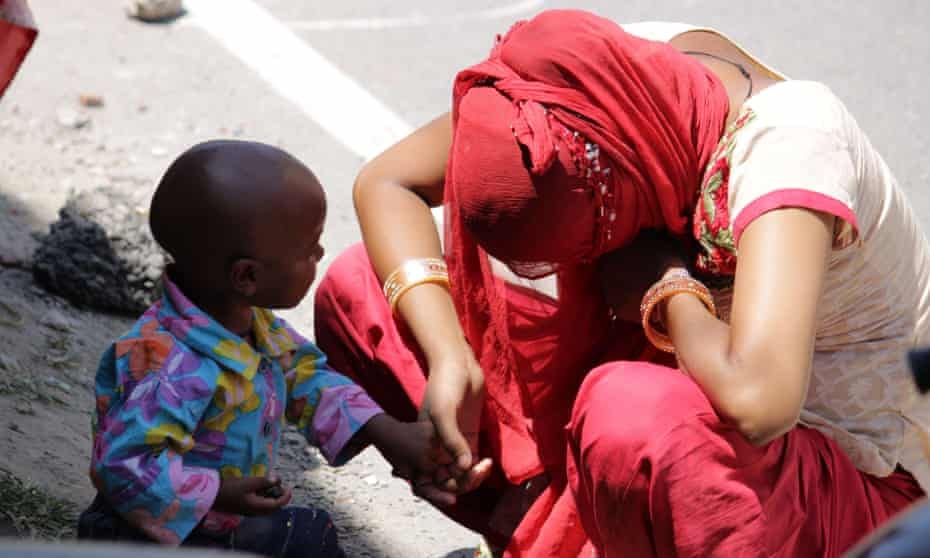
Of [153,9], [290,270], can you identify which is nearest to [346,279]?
[290,270]

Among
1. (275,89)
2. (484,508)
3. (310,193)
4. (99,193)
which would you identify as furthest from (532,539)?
(275,89)

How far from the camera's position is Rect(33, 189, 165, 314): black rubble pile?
12.1ft

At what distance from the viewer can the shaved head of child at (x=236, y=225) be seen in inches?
98.3

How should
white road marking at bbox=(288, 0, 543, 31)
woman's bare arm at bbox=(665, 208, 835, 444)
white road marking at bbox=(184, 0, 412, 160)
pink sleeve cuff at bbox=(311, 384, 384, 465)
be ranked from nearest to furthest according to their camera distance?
1. woman's bare arm at bbox=(665, 208, 835, 444)
2. pink sleeve cuff at bbox=(311, 384, 384, 465)
3. white road marking at bbox=(184, 0, 412, 160)
4. white road marking at bbox=(288, 0, 543, 31)

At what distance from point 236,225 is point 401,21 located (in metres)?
3.65

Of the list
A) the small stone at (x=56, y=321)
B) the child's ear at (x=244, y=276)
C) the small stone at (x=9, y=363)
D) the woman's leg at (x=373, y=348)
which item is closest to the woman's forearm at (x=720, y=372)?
the woman's leg at (x=373, y=348)

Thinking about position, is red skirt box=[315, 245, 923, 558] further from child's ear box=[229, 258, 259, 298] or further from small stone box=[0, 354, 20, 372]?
small stone box=[0, 354, 20, 372]

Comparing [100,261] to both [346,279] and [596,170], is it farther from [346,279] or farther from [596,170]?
[596,170]

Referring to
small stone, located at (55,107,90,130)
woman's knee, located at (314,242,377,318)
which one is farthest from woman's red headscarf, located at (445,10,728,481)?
small stone, located at (55,107,90,130)

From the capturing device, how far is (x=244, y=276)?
2543mm

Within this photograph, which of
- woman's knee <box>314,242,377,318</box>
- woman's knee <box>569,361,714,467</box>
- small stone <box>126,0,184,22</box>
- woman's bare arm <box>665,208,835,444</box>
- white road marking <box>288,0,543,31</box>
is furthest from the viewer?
white road marking <box>288,0,543,31</box>

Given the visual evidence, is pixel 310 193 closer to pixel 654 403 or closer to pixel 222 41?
pixel 654 403

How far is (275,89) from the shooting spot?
5336mm

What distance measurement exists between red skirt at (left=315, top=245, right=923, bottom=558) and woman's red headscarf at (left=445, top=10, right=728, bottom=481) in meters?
0.26
